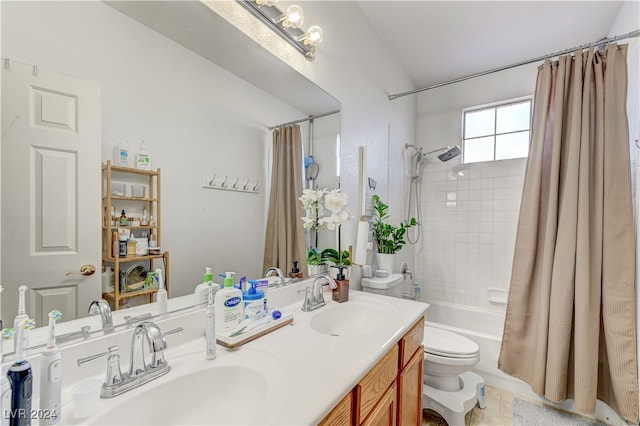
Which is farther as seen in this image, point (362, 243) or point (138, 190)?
point (362, 243)

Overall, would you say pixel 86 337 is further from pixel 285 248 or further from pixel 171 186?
pixel 285 248

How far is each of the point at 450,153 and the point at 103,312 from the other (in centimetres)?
280

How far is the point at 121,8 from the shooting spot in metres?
0.78

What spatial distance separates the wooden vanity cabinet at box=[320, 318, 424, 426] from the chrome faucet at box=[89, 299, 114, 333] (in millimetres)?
609

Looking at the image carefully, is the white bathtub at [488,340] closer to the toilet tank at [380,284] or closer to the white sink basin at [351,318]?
the toilet tank at [380,284]

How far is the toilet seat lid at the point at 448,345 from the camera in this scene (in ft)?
5.22

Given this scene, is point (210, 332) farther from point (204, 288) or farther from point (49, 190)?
point (49, 190)

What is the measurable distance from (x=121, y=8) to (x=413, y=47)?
227 centimetres

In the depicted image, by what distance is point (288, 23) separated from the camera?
1.26 metres

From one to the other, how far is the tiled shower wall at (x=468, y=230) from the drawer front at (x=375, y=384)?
2.08m

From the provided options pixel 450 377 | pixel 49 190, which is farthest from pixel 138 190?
pixel 450 377

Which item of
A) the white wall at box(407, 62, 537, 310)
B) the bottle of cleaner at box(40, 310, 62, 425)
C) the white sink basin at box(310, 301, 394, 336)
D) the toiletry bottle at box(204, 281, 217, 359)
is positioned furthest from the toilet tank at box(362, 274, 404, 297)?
the bottle of cleaner at box(40, 310, 62, 425)

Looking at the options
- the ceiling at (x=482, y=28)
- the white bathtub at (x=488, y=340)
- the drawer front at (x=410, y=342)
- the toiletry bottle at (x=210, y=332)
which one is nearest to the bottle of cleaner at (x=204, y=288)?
the toiletry bottle at (x=210, y=332)

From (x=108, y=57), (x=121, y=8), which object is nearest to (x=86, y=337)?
(x=108, y=57)
